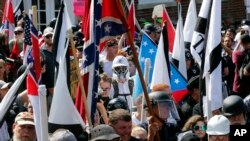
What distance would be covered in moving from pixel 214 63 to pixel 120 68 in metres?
2.40

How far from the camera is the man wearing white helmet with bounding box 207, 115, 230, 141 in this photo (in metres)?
8.21

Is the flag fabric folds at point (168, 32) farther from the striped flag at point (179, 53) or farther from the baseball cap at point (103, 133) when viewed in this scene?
the baseball cap at point (103, 133)

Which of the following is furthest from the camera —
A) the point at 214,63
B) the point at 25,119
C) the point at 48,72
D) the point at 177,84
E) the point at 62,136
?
the point at 177,84

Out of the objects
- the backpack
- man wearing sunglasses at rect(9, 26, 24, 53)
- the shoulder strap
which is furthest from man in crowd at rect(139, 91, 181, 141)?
man wearing sunglasses at rect(9, 26, 24, 53)

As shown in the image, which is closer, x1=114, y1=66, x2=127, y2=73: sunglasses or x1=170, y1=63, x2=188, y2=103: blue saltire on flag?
x1=170, y1=63, x2=188, y2=103: blue saltire on flag

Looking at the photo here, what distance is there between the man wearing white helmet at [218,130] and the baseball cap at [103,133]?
→ 905 millimetres

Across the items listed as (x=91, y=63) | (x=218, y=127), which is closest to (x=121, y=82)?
(x=91, y=63)

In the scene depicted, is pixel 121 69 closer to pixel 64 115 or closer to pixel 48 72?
pixel 48 72

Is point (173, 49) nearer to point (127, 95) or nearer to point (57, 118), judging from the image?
point (127, 95)

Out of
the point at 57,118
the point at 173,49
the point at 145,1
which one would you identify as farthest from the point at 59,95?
the point at 145,1

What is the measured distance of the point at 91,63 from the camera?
31.7 feet

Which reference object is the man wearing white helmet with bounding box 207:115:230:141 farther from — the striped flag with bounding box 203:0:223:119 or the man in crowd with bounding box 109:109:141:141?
the striped flag with bounding box 203:0:223:119

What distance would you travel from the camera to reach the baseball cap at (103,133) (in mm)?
7876

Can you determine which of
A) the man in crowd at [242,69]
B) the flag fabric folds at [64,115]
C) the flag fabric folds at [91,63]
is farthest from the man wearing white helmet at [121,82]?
the flag fabric folds at [64,115]
